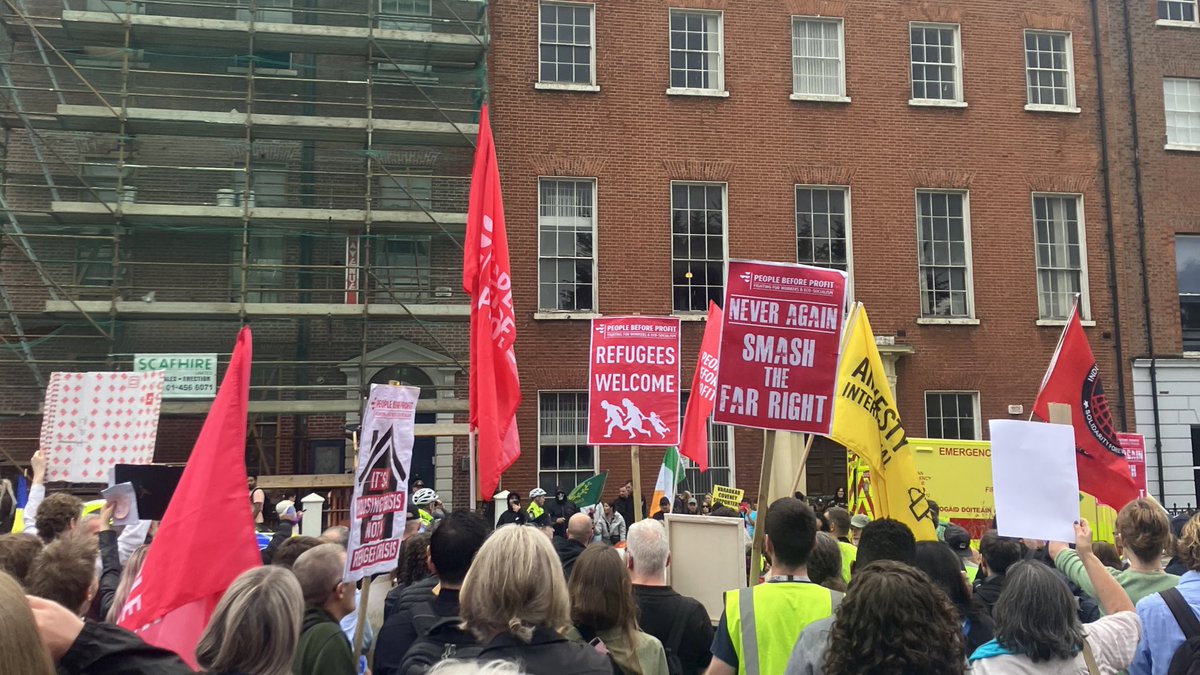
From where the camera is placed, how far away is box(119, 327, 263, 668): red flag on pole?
3.87 m

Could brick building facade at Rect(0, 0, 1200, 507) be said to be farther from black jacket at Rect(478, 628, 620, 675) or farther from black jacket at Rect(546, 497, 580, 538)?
black jacket at Rect(478, 628, 620, 675)

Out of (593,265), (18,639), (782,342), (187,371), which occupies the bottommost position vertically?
(18,639)

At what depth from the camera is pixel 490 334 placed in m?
7.76

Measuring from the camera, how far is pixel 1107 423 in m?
6.99

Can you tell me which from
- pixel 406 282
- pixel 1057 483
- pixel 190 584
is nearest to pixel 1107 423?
pixel 1057 483

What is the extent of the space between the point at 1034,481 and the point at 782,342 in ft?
5.77

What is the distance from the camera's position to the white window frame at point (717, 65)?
1886 cm

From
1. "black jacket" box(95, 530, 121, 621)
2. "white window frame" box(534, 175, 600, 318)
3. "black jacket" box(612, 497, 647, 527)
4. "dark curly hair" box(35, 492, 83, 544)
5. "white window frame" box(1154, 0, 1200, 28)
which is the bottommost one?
"black jacket" box(612, 497, 647, 527)

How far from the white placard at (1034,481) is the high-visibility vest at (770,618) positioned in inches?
53.6

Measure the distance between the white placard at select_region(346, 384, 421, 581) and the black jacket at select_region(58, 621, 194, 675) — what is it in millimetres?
2013

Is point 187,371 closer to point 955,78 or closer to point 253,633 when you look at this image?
point 253,633

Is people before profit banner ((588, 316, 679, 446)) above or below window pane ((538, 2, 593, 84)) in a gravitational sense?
below

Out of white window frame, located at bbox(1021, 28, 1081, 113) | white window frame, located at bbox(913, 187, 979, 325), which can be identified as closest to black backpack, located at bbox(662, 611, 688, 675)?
white window frame, located at bbox(913, 187, 979, 325)

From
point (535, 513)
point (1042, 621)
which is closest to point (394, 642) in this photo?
point (1042, 621)
